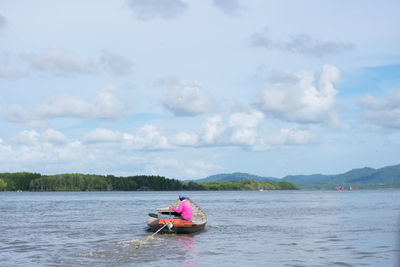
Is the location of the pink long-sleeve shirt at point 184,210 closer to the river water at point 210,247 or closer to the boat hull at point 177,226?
the boat hull at point 177,226

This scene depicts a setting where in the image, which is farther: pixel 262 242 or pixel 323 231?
pixel 323 231

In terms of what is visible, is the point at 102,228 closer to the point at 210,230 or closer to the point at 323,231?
the point at 210,230

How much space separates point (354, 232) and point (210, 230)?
12075mm

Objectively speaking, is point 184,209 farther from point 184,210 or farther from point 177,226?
point 177,226

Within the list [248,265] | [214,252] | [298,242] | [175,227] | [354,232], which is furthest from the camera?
[354,232]

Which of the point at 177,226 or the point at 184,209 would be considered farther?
the point at 184,209

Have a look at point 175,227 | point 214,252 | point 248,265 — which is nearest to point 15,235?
point 175,227

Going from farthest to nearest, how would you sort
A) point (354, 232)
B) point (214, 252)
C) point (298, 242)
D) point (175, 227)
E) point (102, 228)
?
point (102, 228), point (354, 232), point (175, 227), point (298, 242), point (214, 252)

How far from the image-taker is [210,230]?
39.7 metres

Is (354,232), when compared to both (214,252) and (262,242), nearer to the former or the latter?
(262,242)

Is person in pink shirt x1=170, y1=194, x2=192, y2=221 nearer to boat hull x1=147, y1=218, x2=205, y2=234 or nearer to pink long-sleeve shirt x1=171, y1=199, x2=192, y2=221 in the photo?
pink long-sleeve shirt x1=171, y1=199, x2=192, y2=221

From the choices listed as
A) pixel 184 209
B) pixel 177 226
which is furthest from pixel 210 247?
pixel 184 209

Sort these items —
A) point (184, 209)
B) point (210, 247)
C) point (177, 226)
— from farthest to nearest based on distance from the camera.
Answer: point (184, 209) → point (177, 226) → point (210, 247)

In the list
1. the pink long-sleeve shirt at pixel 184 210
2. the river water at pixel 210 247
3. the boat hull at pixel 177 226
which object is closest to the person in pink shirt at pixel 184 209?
the pink long-sleeve shirt at pixel 184 210
